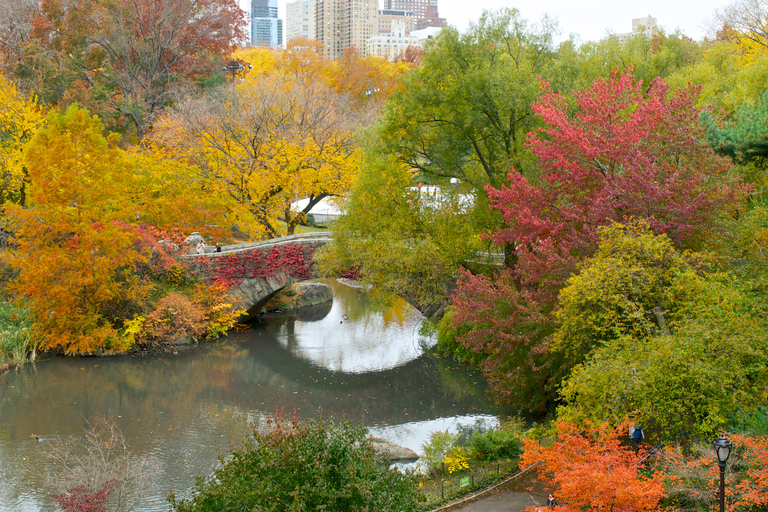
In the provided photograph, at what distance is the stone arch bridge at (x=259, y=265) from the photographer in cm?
2434

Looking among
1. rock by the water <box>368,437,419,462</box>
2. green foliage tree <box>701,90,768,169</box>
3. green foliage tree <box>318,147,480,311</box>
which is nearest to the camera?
green foliage tree <box>701,90,768,169</box>

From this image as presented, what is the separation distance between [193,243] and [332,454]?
59.3ft

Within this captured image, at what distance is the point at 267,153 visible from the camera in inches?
1035

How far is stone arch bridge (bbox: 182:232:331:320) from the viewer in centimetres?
A: 2434

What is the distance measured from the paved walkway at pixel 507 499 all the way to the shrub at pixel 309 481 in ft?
7.66

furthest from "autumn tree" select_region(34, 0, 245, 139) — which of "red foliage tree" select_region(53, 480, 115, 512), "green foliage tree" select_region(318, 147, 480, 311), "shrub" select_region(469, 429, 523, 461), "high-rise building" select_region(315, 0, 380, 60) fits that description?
"high-rise building" select_region(315, 0, 380, 60)

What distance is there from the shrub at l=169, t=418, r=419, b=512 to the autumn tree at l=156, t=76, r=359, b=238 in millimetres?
17994

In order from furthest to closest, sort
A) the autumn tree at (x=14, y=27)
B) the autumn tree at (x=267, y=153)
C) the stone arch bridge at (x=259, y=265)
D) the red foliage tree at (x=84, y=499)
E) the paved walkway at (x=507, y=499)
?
the autumn tree at (x=14, y=27) → the autumn tree at (x=267, y=153) → the stone arch bridge at (x=259, y=265) → the paved walkway at (x=507, y=499) → the red foliage tree at (x=84, y=499)

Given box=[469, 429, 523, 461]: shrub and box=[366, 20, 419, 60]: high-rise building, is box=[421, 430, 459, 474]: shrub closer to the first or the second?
box=[469, 429, 523, 461]: shrub

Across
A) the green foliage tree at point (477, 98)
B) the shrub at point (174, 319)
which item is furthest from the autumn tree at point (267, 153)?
the green foliage tree at point (477, 98)

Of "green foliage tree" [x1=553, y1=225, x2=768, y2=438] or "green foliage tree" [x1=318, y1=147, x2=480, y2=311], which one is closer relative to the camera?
"green foliage tree" [x1=553, y1=225, x2=768, y2=438]

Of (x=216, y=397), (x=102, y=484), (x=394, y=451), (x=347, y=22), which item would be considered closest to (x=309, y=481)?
(x=102, y=484)

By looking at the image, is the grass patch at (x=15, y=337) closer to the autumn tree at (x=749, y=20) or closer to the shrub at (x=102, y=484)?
the shrub at (x=102, y=484)

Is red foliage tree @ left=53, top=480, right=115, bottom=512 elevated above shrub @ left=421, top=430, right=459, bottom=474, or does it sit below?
above
